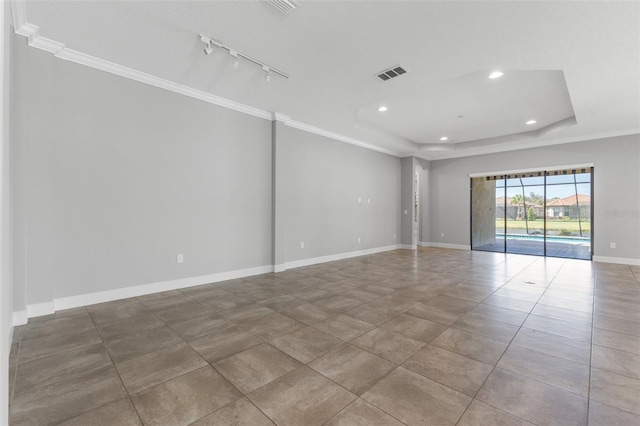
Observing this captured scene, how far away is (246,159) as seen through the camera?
5.18m

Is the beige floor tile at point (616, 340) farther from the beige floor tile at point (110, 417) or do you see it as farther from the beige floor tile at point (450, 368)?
the beige floor tile at point (110, 417)

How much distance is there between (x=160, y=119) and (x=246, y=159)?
1.52m

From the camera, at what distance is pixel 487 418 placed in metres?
1.66

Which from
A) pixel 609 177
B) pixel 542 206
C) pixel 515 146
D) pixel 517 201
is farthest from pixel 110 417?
pixel 517 201

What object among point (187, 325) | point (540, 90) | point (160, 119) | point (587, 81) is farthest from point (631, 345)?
point (160, 119)

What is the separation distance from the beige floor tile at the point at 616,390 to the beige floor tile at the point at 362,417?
148cm

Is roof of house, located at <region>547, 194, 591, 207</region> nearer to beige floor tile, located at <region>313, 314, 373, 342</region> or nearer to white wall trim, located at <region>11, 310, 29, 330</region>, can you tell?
beige floor tile, located at <region>313, 314, 373, 342</region>

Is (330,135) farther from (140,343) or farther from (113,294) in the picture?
(140,343)

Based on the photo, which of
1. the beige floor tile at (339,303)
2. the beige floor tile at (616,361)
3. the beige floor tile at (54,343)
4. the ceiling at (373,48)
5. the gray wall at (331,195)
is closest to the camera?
the beige floor tile at (616,361)

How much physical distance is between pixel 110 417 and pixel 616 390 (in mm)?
3392

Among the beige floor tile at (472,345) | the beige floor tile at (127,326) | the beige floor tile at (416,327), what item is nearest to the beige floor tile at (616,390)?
the beige floor tile at (472,345)

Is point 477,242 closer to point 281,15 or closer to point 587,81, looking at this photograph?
point 587,81

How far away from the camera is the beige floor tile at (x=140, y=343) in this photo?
2.39 metres

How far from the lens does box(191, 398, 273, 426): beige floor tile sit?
1.61 m
